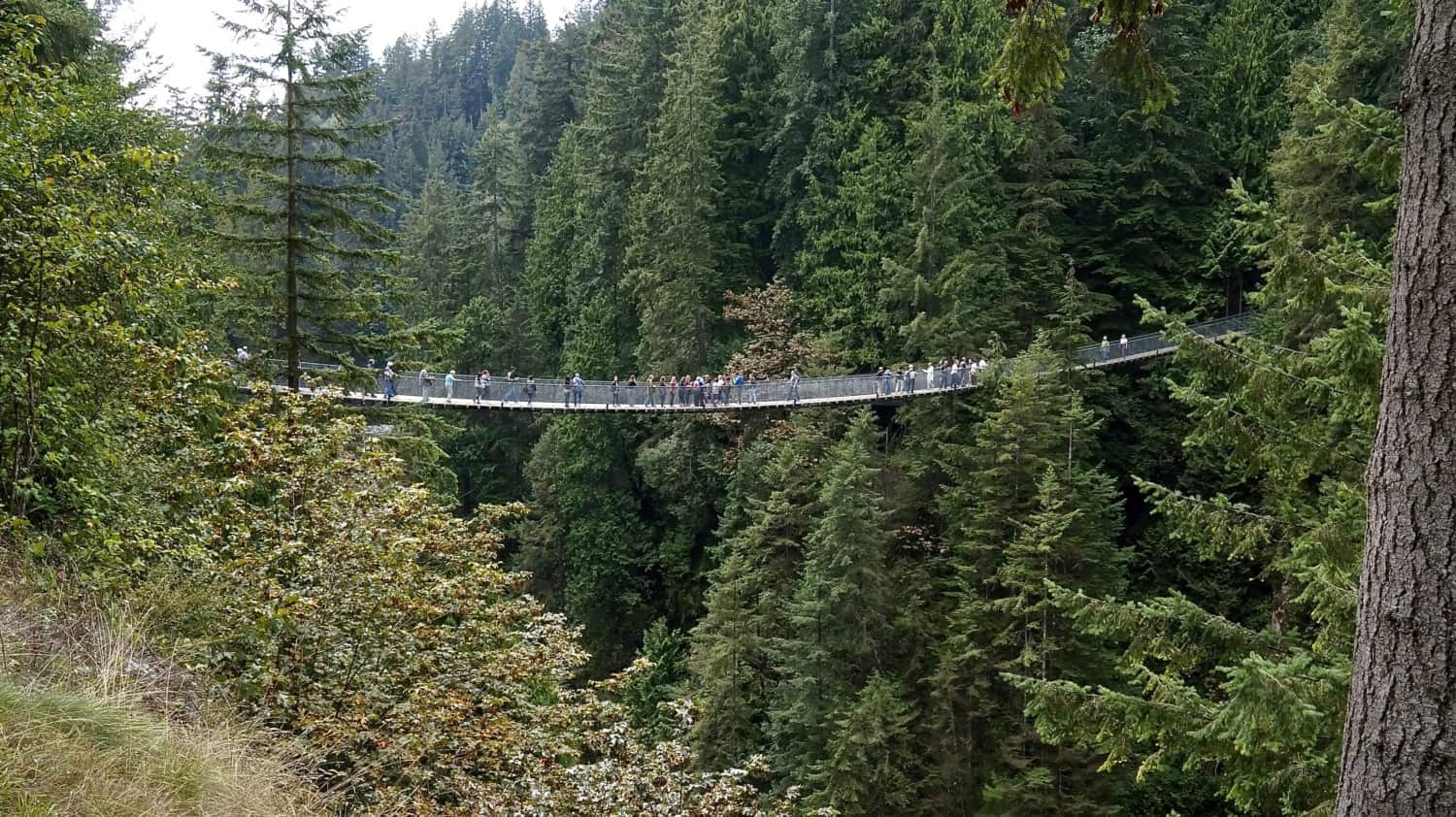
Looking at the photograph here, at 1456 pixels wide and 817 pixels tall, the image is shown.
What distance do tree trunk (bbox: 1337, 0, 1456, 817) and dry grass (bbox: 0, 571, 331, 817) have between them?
334 cm

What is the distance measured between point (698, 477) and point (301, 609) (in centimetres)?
2244

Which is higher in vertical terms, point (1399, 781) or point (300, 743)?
point (1399, 781)

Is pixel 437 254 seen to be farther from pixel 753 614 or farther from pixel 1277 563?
pixel 1277 563

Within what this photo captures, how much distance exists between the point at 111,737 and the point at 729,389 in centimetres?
1867

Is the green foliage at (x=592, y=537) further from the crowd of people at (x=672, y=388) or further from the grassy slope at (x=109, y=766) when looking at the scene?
the grassy slope at (x=109, y=766)

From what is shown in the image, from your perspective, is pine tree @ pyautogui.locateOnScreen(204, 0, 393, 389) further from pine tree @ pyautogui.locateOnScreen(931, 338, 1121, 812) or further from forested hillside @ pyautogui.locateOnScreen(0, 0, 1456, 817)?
pine tree @ pyautogui.locateOnScreen(931, 338, 1121, 812)

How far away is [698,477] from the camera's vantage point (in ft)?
92.7

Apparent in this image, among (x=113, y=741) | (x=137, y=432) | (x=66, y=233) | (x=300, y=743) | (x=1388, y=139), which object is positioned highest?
(x=1388, y=139)

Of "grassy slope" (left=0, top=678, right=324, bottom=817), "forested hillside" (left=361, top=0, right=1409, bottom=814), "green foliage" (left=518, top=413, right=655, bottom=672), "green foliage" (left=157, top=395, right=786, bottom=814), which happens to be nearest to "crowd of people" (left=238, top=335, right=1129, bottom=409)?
"forested hillside" (left=361, top=0, right=1409, bottom=814)

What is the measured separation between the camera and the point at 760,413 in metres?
24.2

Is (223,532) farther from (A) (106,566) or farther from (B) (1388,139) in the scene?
(B) (1388,139)

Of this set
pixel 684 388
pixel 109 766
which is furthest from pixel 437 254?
pixel 109 766

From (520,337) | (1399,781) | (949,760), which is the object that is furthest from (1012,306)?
(1399,781)

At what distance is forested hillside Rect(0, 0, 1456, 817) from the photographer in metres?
5.99
